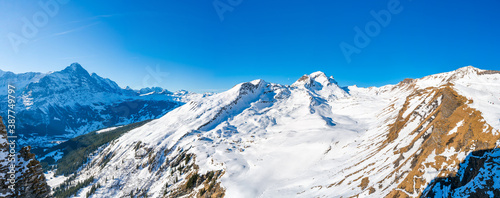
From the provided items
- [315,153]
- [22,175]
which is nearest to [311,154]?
[315,153]

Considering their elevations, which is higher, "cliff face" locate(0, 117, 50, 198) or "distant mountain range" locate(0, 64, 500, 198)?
"distant mountain range" locate(0, 64, 500, 198)

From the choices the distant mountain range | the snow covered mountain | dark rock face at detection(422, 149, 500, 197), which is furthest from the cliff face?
the snow covered mountain

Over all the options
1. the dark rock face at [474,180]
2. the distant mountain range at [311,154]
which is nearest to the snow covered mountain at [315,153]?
the dark rock face at [474,180]

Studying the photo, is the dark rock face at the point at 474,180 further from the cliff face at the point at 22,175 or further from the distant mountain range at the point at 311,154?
the cliff face at the point at 22,175

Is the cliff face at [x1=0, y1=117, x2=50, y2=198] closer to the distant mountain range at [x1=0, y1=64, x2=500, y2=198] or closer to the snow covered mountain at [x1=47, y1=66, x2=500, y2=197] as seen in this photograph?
the distant mountain range at [x1=0, y1=64, x2=500, y2=198]

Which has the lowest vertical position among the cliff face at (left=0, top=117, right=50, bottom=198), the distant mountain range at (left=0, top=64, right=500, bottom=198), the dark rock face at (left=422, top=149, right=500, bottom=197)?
the cliff face at (left=0, top=117, right=50, bottom=198)

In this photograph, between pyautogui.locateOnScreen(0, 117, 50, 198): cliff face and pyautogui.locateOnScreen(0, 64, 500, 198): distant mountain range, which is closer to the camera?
pyautogui.locateOnScreen(0, 117, 50, 198): cliff face
